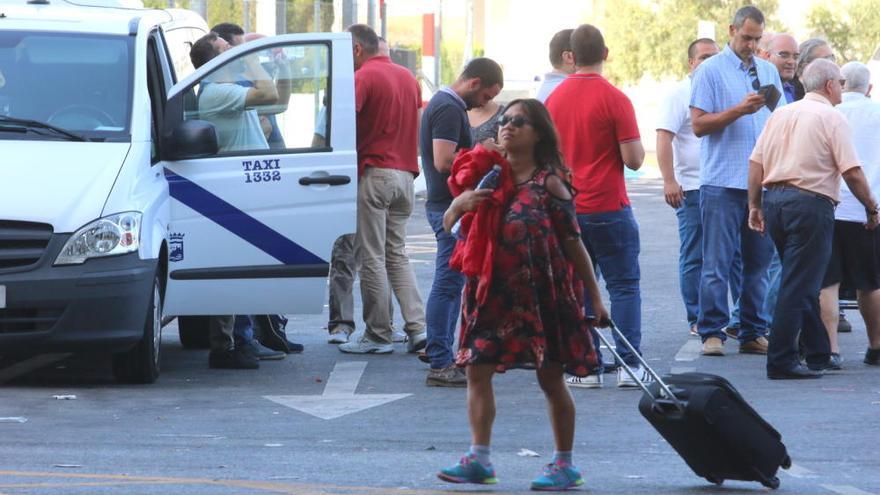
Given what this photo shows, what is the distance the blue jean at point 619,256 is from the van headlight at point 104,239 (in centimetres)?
231

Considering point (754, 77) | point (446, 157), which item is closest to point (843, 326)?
point (754, 77)

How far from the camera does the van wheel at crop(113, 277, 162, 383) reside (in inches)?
372

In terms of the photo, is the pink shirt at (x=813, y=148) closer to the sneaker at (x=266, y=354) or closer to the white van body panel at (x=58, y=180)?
the sneaker at (x=266, y=354)

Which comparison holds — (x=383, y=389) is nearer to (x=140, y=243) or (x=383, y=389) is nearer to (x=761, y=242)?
(x=140, y=243)

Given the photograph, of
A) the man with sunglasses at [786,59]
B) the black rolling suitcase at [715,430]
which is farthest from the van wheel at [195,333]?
the black rolling suitcase at [715,430]

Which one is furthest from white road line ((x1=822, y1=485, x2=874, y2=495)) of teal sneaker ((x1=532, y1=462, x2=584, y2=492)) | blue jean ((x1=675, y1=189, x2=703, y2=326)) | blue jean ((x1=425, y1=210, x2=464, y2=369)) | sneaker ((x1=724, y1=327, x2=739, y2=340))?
sneaker ((x1=724, y1=327, x2=739, y2=340))

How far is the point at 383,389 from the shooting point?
9.66 meters

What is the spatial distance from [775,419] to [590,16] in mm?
61293

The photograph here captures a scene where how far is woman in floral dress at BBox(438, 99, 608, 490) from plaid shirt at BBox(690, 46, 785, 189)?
4297 mm

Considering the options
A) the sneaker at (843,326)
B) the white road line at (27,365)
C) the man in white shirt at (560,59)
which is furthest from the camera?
the sneaker at (843,326)

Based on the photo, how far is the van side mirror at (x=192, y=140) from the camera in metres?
9.60

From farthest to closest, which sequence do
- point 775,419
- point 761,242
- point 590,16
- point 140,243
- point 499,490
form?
point 590,16 < point 761,242 < point 140,243 < point 775,419 < point 499,490

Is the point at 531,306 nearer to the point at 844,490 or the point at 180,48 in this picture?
the point at 844,490

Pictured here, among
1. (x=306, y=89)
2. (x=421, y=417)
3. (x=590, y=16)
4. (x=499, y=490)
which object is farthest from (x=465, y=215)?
(x=590, y=16)
